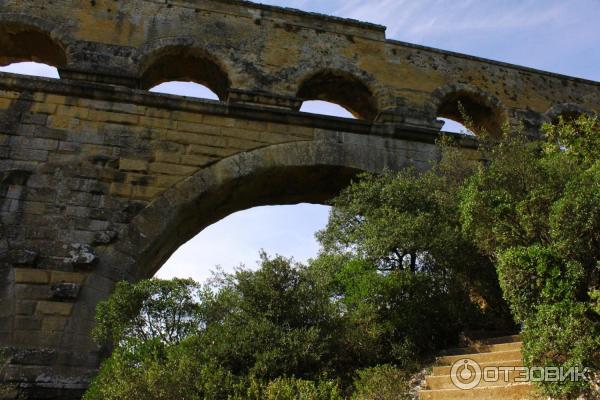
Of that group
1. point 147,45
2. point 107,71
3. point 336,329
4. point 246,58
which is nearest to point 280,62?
point 246,58

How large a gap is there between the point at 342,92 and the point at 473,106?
264cm

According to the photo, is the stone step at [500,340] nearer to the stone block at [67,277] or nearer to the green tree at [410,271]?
the green tree at [410,271]

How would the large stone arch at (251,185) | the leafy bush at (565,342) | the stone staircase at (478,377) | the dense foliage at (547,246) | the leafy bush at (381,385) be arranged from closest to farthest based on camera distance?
the leafy bush at (565,342) < the dense foliage at (547,246) < the stone staircase at (478,377) < the leafy bush at (381,385) < the large stone arch at (251,185)

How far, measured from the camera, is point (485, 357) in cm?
591

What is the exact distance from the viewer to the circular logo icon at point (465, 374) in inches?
212

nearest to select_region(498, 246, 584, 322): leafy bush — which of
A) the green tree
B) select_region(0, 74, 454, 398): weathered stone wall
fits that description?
the green tree

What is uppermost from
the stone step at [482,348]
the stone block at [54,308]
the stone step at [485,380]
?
the stone block at [54,308]

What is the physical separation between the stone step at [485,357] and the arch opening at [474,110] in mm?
5505

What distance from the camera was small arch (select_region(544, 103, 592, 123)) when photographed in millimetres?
10914

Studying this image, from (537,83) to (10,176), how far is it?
9762 millimetres

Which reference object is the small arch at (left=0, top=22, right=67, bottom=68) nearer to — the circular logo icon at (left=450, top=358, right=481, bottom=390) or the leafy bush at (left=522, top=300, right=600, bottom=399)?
the circular logo icon at (left=450, top=358, right=481, bottom=390)

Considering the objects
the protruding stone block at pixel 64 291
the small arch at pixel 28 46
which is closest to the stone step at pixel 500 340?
the protruding stone block at pixel 64 291

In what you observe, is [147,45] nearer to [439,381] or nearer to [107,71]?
[107,71]

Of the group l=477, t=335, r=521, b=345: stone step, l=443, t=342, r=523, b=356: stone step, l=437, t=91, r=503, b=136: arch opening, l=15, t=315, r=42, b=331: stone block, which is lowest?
l=443, t=342, r=523, b=356: stone step
